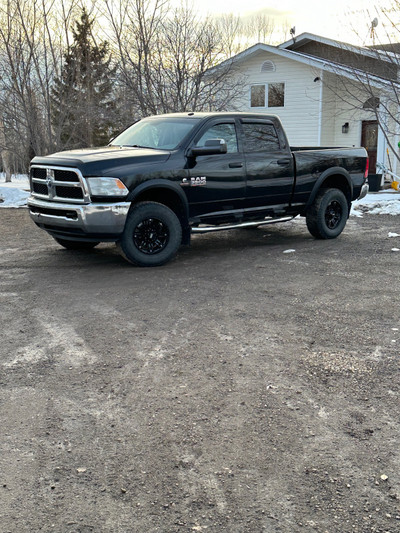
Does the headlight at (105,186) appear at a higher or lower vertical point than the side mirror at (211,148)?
lower

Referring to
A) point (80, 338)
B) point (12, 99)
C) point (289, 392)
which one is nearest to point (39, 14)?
point (12, 99)

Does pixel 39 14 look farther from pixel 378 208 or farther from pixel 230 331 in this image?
pixel 230 331

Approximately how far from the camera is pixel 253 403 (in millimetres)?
3607

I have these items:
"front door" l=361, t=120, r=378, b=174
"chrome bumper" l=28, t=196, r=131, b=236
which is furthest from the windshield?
"front door" l=361, t=120, r=378, b=174

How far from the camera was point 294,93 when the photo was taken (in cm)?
2411

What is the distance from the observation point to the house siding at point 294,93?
77.6 ft

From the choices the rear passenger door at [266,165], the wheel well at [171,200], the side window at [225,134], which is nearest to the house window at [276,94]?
the rear passenger door at [266,165]

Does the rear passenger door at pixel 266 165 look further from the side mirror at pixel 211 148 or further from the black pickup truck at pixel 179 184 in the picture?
the side mirror at pixel 211 148

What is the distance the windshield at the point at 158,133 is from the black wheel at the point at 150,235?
1069mm

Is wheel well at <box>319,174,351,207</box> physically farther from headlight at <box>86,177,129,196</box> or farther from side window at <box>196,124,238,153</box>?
headlight at <box>86,177,129,196</box>

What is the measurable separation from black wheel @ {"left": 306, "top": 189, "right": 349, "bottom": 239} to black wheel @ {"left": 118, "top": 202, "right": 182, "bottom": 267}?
283 centimetres

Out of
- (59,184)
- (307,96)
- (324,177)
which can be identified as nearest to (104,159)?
(59,184)

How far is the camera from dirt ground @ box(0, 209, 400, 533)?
2.62 m

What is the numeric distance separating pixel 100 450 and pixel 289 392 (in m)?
1.33
